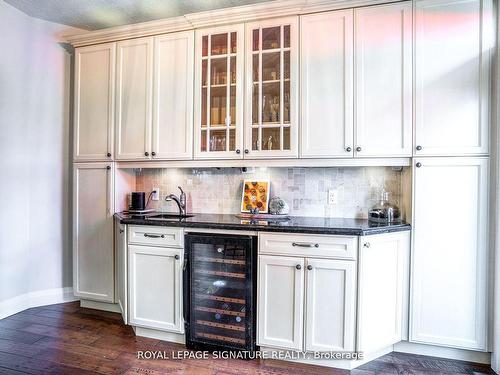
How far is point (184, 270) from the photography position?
214cm

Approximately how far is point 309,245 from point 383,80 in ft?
4.29

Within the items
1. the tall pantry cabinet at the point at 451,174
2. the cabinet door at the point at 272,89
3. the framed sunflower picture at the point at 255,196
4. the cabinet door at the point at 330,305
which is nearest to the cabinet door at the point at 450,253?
the tall pantry cabinet at the point at 451,174

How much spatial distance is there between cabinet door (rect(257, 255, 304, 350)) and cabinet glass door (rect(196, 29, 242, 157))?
96 centimetres

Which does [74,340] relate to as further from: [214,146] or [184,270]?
[214,146]

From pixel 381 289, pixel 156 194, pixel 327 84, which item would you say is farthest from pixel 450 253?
pixel 156 194

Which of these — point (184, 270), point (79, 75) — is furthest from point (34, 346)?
point (79, 75)

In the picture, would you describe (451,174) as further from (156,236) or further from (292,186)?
(156,236)

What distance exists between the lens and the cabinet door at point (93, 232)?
8.95 ft

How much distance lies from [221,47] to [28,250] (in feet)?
8.76

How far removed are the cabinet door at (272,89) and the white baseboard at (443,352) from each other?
1.62m

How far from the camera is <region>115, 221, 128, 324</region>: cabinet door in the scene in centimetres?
233

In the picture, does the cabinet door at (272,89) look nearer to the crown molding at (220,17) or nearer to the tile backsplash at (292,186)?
the crown molding at (220,17)

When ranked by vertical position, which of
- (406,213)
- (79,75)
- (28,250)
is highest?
(79,75)

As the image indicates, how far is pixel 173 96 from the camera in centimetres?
255
